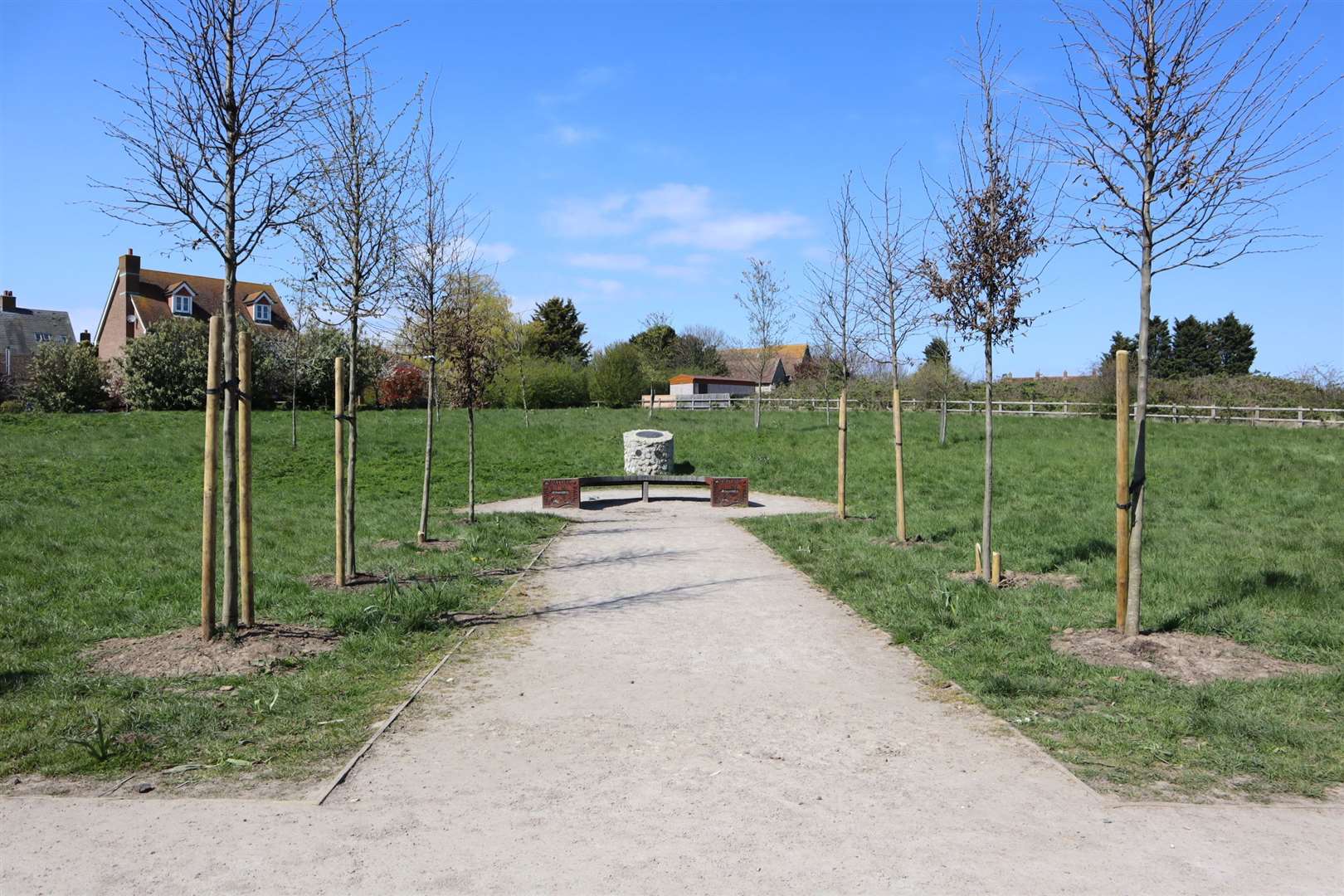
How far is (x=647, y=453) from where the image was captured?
2130 cm

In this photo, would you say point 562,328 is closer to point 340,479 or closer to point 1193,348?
point 1193,348

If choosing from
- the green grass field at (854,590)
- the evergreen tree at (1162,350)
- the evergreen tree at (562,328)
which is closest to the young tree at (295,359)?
the green grass field at (854,590)

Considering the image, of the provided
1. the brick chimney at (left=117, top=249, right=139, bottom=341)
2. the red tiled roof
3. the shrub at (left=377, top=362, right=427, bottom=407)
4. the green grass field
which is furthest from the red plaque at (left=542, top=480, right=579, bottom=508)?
the brick chimney at (left=117, top=249, right=139, bottom=341)

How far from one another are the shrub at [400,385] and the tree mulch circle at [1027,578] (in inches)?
1575

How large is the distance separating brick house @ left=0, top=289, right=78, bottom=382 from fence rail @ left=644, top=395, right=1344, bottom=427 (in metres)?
46.3

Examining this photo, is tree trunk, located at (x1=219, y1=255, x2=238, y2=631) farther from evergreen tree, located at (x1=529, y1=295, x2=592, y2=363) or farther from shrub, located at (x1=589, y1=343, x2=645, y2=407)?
evergreen tree, located at (x1=529, y1=295, x2=592, y2=363)

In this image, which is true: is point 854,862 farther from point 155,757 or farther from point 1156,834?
point 155,757

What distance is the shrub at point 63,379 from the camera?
1569 inches

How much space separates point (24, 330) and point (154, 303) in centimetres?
2235

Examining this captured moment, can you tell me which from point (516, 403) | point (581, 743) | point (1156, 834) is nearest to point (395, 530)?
point (581, 743)

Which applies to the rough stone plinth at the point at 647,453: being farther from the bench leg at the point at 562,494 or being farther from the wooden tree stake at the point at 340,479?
the wooden tree stake at the point at 340,479

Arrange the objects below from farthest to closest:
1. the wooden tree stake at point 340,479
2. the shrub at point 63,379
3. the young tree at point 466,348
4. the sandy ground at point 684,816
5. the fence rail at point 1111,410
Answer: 1. the shrub at point 63,379
2. the fence rail at point 1111,410
3. the young tree at point 466,348
4. the wooden tree stake at point 340,479
5. the sandy ground at point 684,816

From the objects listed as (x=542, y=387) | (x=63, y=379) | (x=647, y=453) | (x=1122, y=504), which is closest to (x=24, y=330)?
(x=63, y=379)

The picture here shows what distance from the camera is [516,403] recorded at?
48.7 m
